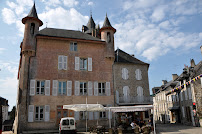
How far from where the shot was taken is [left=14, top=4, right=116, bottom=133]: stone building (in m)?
17.4

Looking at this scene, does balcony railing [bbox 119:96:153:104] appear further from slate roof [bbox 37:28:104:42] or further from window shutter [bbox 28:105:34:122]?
window shutter [bbox 28:105:34:122]

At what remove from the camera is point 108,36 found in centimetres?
2183

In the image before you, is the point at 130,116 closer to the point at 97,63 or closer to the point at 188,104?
the point at 97,63

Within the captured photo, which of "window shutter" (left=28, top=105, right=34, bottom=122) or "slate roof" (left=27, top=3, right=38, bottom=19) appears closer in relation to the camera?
"window shutter" (left=28, top=105, right=34, bottom=122)

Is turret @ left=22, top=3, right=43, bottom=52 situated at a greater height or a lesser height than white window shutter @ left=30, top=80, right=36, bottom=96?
greater

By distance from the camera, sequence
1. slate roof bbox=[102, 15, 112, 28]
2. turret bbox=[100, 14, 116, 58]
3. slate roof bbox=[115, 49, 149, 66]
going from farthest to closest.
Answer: slate roof bbox=[115, 49, 149, 66] → slate roof bbox=[102, 15, 112, 28] → turret bbox=[100, 14, 116, 58]

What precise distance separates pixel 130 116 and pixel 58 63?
1026 centimetres

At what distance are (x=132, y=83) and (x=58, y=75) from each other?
363 inches

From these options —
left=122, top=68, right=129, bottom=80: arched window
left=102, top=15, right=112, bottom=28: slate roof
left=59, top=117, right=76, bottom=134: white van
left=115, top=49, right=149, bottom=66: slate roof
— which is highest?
left=102, top=15, right=112, bottom=28: slate roof

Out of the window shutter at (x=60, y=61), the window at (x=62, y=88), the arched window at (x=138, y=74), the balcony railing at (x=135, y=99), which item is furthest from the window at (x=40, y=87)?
the arched window at (x=138, y=74)

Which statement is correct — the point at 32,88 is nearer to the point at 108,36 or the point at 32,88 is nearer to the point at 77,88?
the point at 77,88

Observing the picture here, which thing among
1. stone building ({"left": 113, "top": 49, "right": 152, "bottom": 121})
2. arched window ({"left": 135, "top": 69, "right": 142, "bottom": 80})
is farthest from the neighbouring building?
arched window ({"left": 135, "top": 69, "right": 142, "bottom": 80})

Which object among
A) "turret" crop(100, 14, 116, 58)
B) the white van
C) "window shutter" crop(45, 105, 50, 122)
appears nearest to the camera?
the white van

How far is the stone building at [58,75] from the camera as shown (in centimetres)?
1744
